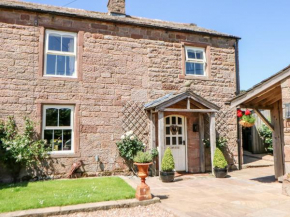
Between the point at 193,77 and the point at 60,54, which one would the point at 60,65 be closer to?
the point at 60,54

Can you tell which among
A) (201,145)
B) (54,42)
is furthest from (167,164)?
(54,42)

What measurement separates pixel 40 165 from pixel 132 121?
346 centimetres

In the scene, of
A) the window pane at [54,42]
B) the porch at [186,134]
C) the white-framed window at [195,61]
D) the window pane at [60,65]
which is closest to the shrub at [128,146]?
the porch at [186,134]

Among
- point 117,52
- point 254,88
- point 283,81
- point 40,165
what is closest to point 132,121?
point 117,52

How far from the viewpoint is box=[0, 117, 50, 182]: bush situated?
289 inches

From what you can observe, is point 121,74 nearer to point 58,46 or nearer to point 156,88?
point 156,88

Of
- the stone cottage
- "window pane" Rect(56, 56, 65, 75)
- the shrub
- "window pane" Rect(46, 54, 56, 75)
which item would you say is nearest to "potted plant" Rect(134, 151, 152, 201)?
the stone cottage

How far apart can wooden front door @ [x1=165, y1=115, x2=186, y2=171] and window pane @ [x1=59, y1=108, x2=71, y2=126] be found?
3711mm

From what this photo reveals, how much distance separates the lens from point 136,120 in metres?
9.03

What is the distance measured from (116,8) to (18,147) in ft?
22.0

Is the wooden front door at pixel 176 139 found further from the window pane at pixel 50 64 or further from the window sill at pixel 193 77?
the window pane at pixel 50 64

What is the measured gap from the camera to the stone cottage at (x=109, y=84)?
811cm

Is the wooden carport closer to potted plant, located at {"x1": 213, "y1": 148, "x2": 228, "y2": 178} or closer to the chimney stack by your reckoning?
potted plant, located at {"x1": 213, "y1": 148, "x2": 228, "y2": 178}

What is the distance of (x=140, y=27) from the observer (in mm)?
9562
